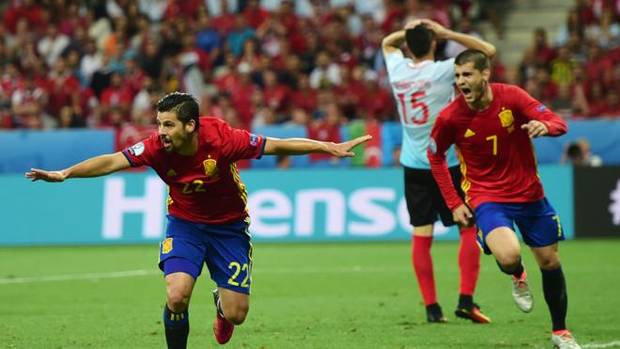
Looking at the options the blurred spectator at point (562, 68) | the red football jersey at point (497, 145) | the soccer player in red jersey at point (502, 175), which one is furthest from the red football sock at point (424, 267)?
the blurred spectator at point (562, 68)

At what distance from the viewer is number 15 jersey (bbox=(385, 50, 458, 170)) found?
10398 mm

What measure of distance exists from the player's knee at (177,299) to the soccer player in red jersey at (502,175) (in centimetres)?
225

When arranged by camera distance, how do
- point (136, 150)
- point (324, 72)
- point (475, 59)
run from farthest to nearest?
point (324, 72)
point (475, 59)
point (136, 150)

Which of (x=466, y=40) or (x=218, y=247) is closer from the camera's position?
(x=218, y=247)

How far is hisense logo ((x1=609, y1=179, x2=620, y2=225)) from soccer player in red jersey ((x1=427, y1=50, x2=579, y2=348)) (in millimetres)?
8629

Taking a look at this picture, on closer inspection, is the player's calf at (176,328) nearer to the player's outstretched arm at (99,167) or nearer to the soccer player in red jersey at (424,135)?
the player's outstretched arm at (99,167)

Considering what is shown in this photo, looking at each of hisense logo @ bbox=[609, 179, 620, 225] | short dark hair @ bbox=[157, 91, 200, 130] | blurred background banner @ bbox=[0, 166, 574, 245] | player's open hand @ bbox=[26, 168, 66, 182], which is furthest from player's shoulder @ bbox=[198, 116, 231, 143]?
hisense logo @ bbox=[609, 179, 620, 225]

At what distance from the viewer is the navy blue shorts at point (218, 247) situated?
26.4ft

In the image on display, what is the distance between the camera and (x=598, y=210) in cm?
1741

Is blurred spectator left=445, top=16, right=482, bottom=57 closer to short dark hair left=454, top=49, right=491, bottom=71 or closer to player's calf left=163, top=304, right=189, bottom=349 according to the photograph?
short dark hair left=454, top=49, right=491, bottom=71

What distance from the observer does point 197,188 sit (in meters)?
8.04

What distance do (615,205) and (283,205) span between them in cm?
478

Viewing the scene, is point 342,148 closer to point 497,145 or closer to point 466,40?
point 497,145

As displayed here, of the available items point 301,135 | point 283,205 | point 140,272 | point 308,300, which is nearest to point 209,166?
point 308,300
